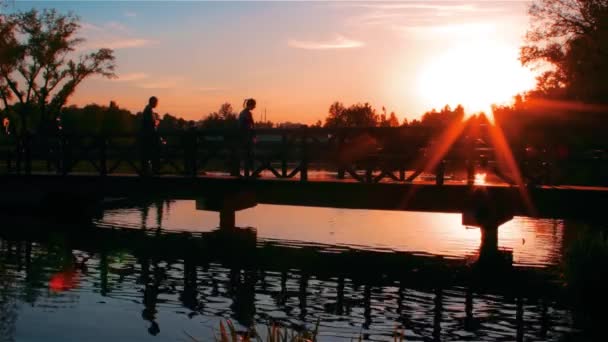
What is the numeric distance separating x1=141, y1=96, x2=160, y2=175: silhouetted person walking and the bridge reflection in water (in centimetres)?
276

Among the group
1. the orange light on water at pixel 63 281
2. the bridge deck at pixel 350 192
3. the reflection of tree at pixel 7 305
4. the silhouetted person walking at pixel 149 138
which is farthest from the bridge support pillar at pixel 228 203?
the reflection of tree at pixel 7 305

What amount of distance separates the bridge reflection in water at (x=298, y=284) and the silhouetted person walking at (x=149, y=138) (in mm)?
2759

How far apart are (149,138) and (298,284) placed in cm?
970

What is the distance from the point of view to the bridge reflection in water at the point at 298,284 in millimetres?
12117

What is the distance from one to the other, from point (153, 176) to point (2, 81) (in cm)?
4934

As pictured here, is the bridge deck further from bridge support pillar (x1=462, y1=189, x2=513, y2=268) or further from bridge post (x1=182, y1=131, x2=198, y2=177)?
bridge post (x1=182, y1=131, x2=198, y2=177)

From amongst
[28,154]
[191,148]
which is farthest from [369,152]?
[28,154]

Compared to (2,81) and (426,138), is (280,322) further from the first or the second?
(2,81)

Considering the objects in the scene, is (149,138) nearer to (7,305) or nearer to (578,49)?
(7,305)

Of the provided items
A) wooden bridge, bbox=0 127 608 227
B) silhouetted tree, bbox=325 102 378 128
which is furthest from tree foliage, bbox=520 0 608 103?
silhouetted tree, bbox=325 102 378 128

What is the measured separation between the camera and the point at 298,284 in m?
15.2

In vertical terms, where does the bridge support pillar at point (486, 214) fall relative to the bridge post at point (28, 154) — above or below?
below

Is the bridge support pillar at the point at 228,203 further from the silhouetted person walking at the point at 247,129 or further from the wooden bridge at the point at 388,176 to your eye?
the silhouetted person walking at the point at 247,129

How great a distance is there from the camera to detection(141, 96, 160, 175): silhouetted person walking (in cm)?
2277
